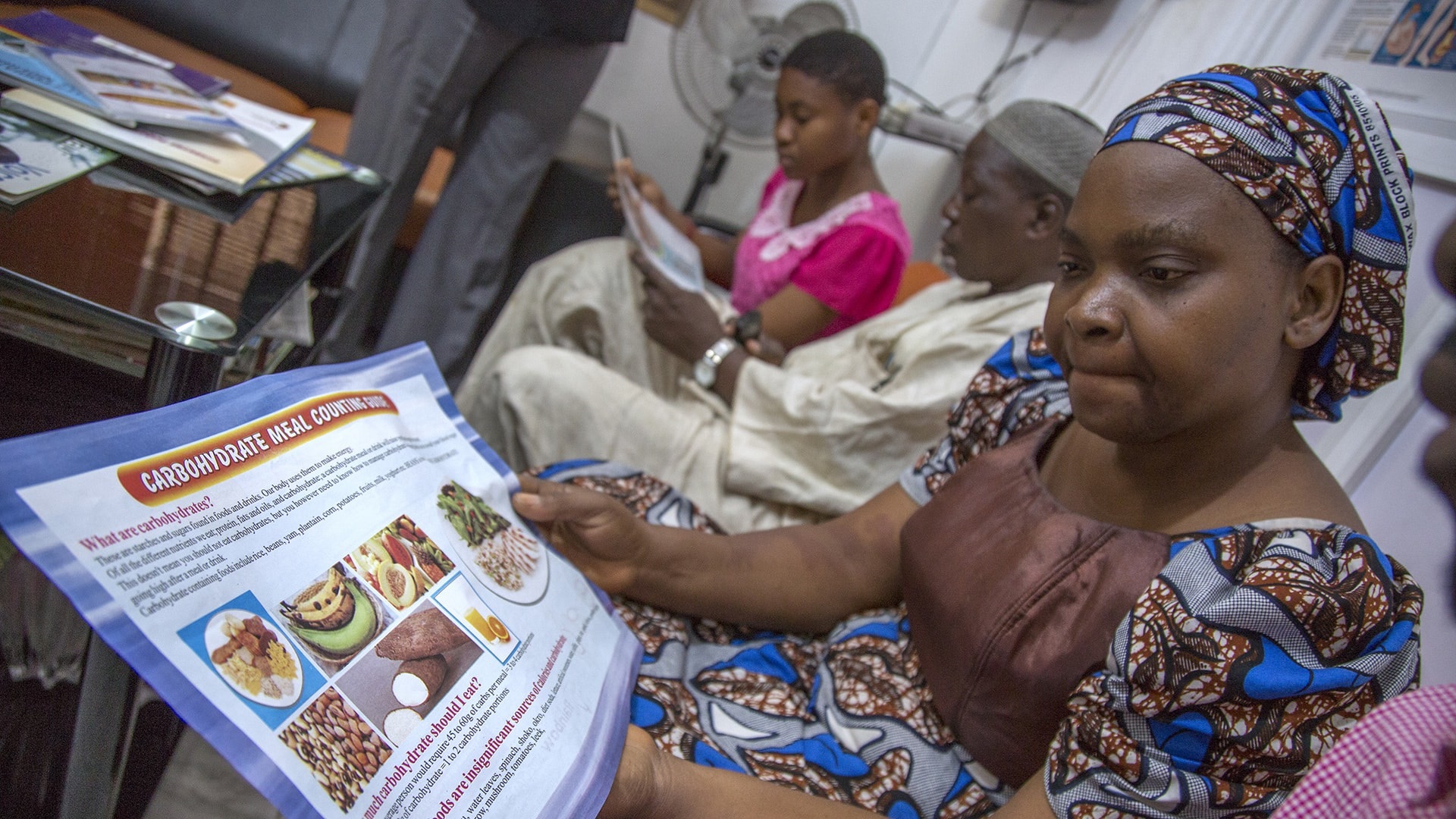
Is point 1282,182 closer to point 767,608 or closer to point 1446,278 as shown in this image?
point 1446,278

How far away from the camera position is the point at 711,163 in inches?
121

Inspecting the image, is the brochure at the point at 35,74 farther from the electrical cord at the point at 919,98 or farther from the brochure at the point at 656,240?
the electrical cord at the point at 919,98

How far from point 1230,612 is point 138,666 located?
0.68 metres

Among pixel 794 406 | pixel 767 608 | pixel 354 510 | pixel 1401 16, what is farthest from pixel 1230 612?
pixel 1401 16

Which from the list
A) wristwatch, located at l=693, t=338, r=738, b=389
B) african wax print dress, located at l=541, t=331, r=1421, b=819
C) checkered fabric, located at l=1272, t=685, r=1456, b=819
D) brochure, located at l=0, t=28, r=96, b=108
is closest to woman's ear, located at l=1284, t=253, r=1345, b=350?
african wax print dress, located at l=541, t=331, r=1421, b=819

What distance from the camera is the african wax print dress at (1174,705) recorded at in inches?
24.0

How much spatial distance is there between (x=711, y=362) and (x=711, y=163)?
1.56 metres

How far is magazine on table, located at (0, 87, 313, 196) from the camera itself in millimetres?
1062

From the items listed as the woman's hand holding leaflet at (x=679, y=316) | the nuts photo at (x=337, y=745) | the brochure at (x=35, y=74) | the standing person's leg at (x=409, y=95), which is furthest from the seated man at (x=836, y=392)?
the nuts photo at (x=337, y=745)

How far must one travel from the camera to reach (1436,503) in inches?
44.3

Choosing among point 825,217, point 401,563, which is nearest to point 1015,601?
point 401,563

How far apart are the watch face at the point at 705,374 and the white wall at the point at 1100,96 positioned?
102 centimetres

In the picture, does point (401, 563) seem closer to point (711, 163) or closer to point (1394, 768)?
point (1394, 768)

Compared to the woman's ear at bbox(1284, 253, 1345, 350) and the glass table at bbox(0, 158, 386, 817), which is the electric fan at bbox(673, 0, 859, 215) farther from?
the woman's ear at bbox(1284, 253, 1345, 350)
